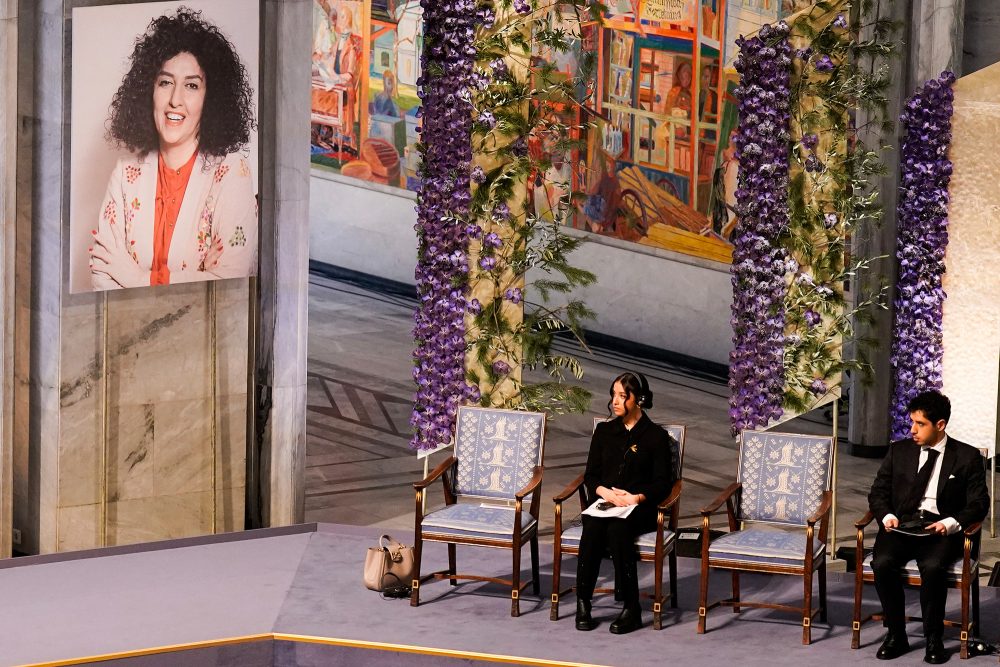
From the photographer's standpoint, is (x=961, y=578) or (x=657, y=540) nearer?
(x=961, y=578)

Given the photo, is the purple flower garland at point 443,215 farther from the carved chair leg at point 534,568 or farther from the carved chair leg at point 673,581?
the carved chair leg at point 673,581

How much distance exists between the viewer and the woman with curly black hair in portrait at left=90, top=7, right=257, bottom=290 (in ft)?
25.3

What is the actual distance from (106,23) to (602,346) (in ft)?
23.4

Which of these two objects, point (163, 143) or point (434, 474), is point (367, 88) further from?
point (434, 474)

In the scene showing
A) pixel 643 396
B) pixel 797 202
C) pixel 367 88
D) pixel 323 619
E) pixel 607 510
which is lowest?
pixel 323 619

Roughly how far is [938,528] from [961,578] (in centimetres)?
22

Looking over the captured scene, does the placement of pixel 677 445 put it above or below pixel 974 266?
below

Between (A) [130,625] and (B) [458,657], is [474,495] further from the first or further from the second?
(A) [130,625]

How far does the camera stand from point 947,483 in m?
6.84

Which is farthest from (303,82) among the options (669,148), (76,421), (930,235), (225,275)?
(669,148)

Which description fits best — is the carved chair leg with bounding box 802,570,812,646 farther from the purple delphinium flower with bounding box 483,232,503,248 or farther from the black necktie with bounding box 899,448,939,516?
the purple delphinium flower with bounding box 483,232,503,248

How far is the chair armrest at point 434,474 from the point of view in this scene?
7.24 m

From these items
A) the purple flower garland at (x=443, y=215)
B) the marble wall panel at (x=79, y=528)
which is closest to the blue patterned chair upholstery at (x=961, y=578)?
the purple flower garland at (x=443, y=215)

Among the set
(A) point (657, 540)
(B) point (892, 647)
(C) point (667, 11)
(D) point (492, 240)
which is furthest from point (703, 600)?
(C) point (667, 11)
